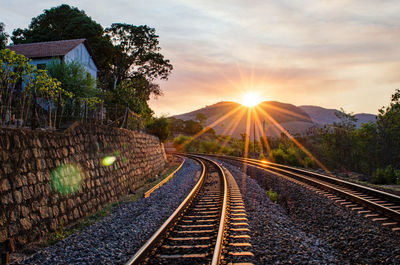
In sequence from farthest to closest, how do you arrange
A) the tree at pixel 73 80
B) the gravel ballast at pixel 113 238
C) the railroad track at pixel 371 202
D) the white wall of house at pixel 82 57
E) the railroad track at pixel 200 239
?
the white wall of house at pixel 82 57
the tree at pixel 73 80
the railroad track at pixel 371 202
the gravel ballast at pixel 113 238
the railroad track at pixel 200 239

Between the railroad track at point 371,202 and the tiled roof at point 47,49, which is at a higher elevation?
the tiled roof at point 47,49

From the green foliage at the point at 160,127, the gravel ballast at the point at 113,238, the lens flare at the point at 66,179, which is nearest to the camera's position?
the gravel ballast at the point at 113,238

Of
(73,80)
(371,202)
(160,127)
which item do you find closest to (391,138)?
(160,127)

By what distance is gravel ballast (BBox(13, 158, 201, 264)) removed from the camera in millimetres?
4734

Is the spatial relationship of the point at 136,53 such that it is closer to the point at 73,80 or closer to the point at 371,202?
the point at 73,80

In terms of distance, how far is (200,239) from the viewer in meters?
5.23

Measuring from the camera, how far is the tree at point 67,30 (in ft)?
126

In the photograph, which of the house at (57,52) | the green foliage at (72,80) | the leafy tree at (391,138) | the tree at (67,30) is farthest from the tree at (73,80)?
the leafy tree at (391,138)

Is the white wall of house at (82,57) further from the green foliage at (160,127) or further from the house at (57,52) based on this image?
the green foliage at (160,127)

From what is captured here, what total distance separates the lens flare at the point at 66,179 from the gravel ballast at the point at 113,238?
1181 millimetres

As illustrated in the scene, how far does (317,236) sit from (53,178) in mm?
6083

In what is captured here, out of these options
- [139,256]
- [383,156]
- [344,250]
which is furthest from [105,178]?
[383,156]

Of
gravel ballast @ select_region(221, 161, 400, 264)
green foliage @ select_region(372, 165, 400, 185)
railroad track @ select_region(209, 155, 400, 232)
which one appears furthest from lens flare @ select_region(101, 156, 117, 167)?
green foliage @ select_region(372, 165, 400, 185)

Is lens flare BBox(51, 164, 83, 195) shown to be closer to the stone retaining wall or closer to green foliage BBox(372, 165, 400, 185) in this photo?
the stone retaining wall
